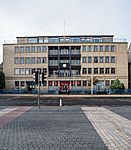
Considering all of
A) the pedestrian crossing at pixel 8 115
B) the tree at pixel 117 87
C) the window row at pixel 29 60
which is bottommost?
the pedestrian crossing at pixel 8 115

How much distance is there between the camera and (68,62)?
213ft

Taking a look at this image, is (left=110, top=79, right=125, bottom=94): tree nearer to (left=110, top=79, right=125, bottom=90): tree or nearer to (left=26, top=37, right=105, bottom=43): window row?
(left=110, top=79, right=125, bottom=90): tree

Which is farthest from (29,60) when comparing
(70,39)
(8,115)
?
(8,115)

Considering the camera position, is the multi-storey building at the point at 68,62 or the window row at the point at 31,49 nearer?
the multi-storey building at the point at 68,62

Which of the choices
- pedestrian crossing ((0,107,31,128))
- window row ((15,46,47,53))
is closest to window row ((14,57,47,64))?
window row ((15,46,47,53))

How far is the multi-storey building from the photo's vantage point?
209 ft

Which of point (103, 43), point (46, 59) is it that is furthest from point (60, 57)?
point (103, 43)

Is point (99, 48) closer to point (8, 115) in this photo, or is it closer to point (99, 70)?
point (99, 70)

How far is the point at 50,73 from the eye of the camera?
65.6 metres

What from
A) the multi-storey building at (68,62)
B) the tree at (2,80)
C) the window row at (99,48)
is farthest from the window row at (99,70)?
the tree at (2,80)

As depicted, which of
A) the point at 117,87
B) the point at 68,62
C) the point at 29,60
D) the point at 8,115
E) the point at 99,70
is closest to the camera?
the point at 8,115

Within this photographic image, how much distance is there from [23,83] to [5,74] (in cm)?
588

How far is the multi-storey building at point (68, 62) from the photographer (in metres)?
63.8

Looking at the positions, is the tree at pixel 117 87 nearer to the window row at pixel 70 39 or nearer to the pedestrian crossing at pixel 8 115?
the window row at pixel 70 39
